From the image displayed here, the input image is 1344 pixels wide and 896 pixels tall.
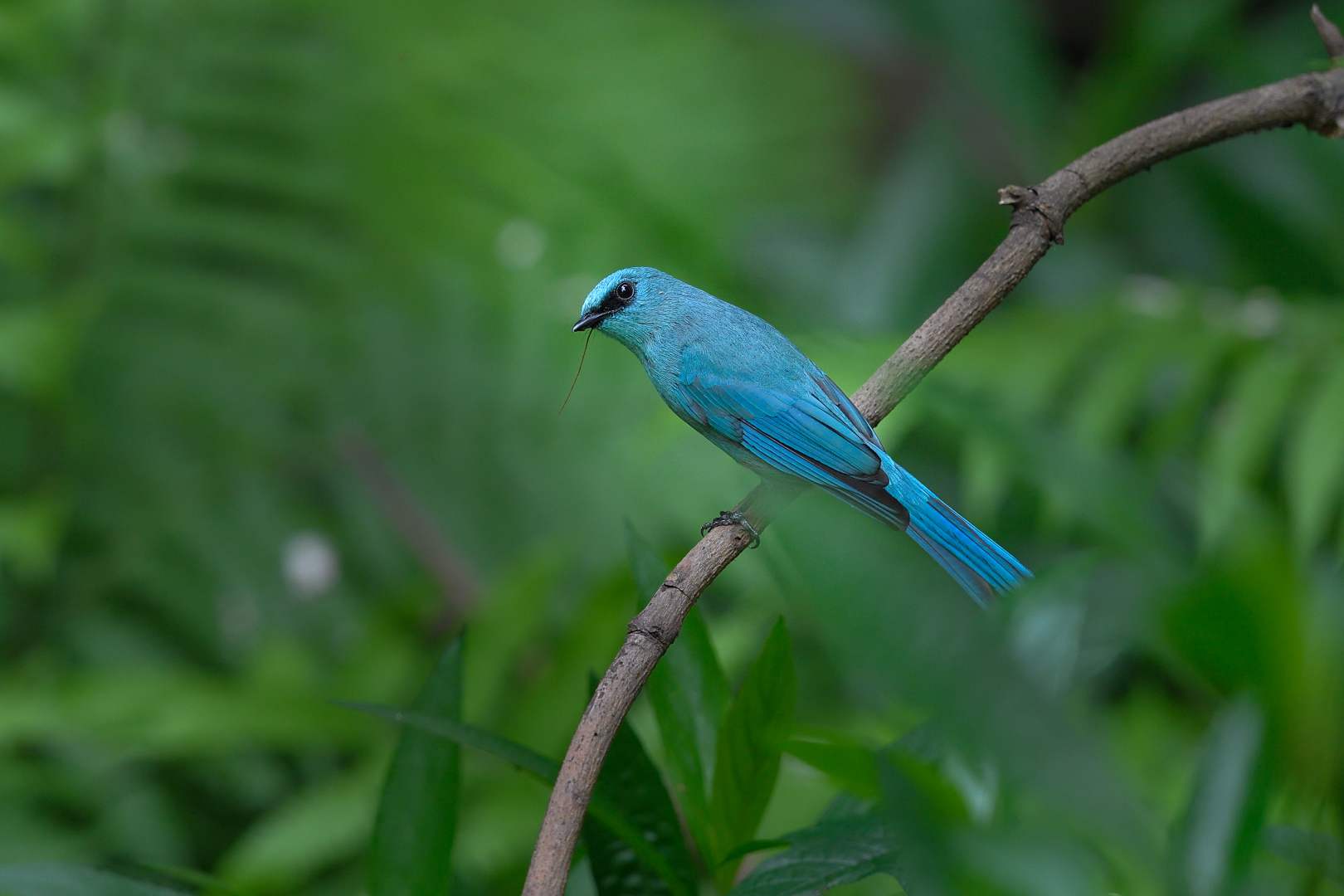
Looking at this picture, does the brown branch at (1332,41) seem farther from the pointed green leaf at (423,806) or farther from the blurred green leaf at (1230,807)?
the pointed green leaf at (423,806)

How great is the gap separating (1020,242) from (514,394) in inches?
98.6

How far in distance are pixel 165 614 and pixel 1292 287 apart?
367 cm

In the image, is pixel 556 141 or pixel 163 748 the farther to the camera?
pixel 556 141

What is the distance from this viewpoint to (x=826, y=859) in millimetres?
934

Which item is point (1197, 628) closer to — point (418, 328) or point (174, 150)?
point (418, 328)

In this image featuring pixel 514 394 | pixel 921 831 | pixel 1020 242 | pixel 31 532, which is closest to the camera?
pixel 921 831

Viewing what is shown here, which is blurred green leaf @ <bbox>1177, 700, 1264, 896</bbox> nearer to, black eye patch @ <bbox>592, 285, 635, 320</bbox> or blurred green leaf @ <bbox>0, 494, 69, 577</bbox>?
black eye patch @ <bbox>592, 285, 635, 320</bbox>

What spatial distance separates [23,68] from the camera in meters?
3.36

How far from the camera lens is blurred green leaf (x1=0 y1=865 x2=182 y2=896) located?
2.95 ft

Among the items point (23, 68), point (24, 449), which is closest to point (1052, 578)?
point (24, 449)

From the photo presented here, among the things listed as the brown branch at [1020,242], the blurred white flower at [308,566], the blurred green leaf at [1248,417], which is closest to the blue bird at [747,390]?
the brown branch at [1020,242]

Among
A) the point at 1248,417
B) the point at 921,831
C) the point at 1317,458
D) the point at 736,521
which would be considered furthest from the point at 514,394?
the point at 921,831

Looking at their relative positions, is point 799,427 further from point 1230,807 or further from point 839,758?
point 1230,807

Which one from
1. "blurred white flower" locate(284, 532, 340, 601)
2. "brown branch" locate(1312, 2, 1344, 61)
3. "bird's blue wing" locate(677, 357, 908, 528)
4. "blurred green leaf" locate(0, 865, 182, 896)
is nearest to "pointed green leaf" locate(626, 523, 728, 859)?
"bird's blue wing" locate(677, 357, 908, 528)
